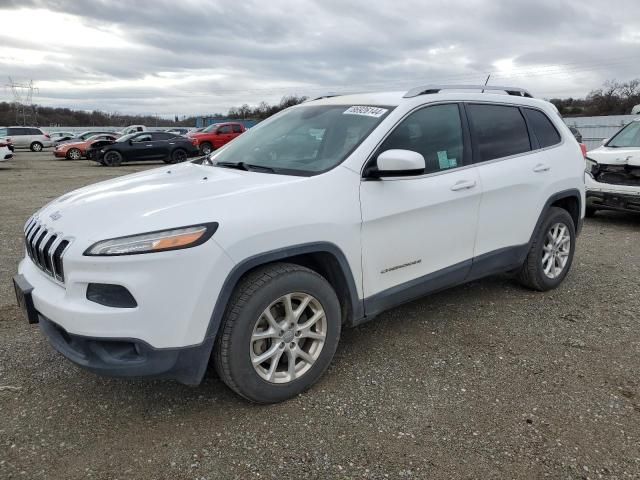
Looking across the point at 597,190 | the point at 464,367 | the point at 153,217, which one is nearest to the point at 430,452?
the point at 464,367

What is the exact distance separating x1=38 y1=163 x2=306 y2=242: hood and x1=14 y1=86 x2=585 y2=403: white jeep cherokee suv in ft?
0.04

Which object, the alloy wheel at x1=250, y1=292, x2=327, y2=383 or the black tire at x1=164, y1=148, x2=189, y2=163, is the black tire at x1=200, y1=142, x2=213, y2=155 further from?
the alloy wheel at x1=250, y1=292, x2=327, y2=383

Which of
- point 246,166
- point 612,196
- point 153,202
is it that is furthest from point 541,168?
point 612,196

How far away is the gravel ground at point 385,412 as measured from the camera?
248 centimetres

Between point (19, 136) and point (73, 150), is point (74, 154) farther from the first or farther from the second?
point (19, 136)

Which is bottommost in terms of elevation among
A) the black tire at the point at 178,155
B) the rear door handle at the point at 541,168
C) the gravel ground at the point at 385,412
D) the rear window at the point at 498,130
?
the gravel ground at the point at 385,412

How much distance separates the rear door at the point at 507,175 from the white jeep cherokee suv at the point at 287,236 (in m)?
0.01

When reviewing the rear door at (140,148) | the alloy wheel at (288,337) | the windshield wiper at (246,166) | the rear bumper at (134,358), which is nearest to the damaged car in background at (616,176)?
the windshield wiper at (246,166)

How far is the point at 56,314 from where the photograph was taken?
2.58 metres

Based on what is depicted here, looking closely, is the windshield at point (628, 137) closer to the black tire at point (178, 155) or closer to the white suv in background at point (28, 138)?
the black tire at point (178, 155)

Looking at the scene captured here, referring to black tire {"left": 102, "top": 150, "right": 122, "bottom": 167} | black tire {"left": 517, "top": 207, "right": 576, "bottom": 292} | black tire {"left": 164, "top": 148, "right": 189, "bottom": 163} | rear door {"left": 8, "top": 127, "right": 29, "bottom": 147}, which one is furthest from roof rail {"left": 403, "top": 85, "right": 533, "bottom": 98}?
rear door {"left": 8, "top": 127, "right": 29, "bottom": 147}

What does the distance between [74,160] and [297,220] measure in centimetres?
2698

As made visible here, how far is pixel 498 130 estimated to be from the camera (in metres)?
4.16

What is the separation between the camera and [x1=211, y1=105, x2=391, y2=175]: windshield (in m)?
3.31
